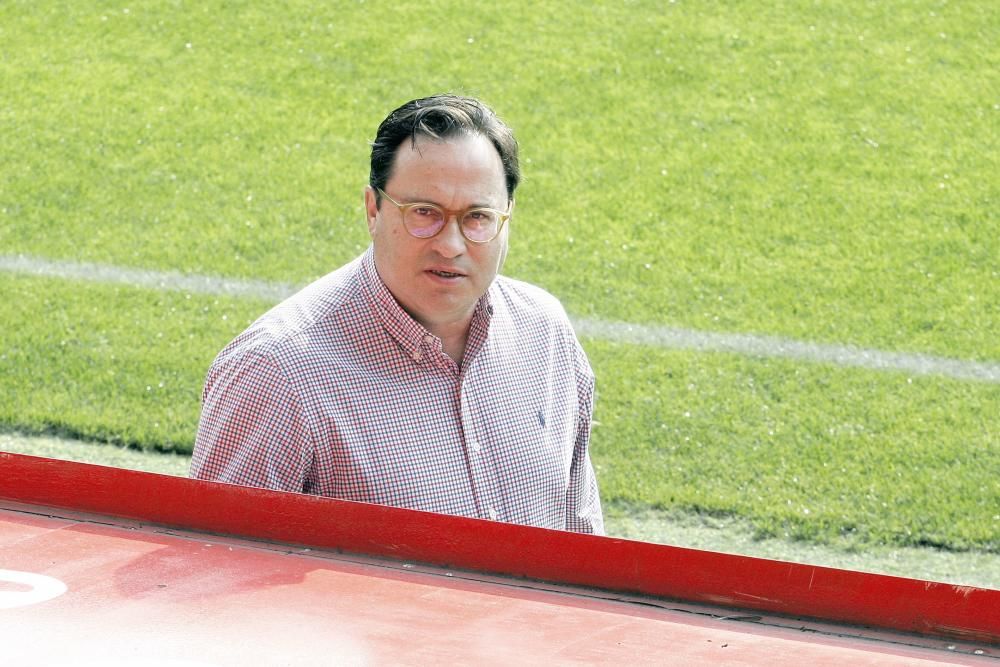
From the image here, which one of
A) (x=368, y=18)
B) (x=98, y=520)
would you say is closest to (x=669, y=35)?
(x=368, y=18)

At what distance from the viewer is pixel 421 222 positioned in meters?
2.88

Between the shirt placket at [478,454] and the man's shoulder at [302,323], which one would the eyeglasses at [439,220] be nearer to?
the man's shoulder at [302,323]

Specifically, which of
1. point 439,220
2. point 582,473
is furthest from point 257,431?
point 582,473

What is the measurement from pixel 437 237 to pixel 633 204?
16.4 feet

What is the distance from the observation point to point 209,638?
5.07 ft

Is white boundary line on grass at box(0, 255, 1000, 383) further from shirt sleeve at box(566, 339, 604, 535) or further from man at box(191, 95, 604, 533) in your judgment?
man at box(191, 95, 604, 533)

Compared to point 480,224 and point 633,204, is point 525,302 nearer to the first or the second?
point 480,224

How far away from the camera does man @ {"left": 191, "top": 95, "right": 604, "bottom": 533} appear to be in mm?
2723

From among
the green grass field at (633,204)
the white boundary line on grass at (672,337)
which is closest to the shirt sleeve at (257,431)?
the green grass field at (633,204)

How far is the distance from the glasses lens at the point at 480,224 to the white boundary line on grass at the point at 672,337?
3.78 meters

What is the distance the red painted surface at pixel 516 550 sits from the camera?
165 centimetres

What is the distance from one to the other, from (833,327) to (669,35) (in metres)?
3.13

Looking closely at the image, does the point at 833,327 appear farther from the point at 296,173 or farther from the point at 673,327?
the point at 296,173

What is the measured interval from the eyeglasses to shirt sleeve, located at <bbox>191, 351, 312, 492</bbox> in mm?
417
